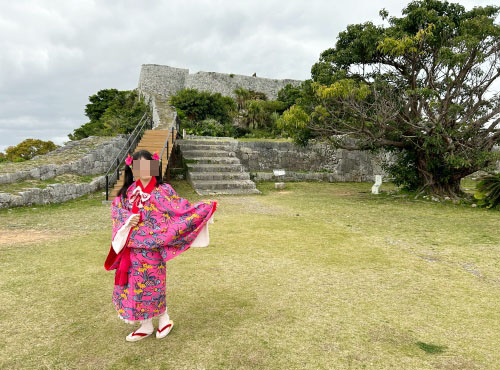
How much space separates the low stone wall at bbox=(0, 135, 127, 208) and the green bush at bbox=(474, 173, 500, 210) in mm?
10269

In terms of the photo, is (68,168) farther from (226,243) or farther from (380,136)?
(380,136)

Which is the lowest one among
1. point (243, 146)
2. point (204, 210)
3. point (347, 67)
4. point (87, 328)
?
point (87, 328)

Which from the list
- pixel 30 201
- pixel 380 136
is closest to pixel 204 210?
pixel 30 201

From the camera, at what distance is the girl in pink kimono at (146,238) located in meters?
2.75

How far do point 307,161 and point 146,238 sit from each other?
14561 millimetres

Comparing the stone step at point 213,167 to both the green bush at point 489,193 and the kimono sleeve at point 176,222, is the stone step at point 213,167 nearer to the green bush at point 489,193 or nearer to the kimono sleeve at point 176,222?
the green bush at point 489,193

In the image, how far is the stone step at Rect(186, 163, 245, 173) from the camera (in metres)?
12.7

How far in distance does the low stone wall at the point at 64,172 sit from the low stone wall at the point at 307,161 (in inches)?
216

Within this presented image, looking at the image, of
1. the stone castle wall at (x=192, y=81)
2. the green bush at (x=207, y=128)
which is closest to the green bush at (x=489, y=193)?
the green bush at (x=207, y=128)

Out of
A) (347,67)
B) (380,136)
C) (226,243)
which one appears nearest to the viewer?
(226,243)

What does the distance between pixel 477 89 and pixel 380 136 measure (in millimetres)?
2738

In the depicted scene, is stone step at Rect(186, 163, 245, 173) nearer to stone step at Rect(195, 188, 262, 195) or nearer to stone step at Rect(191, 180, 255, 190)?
stone step at Rect(191, 180, 255, 190)

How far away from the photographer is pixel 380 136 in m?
10.2

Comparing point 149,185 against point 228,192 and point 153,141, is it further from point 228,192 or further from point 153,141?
point 153,141
